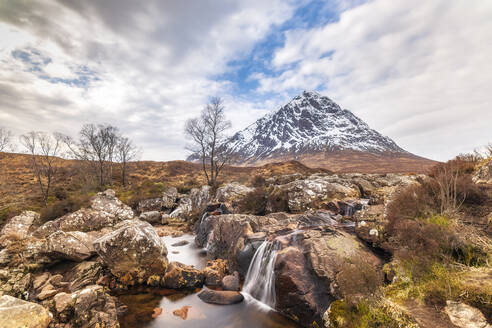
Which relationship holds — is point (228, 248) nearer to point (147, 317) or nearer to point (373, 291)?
point (147, 317)

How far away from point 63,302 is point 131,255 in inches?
121

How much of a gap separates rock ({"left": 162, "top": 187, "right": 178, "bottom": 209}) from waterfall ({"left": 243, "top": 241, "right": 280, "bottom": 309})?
2106 centimetres

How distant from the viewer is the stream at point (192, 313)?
22.1 feet

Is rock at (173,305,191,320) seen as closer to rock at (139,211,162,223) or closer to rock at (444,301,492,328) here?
rock at (444,301,492,328)

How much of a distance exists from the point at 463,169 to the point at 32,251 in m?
19.6

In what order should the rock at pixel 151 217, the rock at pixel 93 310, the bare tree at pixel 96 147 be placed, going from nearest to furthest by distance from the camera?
the rock at pixel 93 310, the rock at pixel 151 217, the bare tree at pixel 96 147

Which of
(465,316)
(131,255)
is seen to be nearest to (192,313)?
(131,255)

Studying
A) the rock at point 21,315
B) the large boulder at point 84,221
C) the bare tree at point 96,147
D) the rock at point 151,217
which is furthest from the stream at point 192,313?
the bare tree at point 96,147

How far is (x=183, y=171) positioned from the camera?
2215 inches

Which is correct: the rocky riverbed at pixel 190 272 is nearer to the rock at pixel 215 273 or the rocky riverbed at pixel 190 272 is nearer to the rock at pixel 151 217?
the rock at pixel 215 273

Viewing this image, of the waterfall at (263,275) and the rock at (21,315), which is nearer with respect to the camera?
the rock at (21,315)

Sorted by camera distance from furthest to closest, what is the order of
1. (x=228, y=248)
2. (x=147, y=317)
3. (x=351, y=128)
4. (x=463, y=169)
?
(x=351, y=128)
(x=228, y=248)
(x=463, y=169)
(x=147, y=317)

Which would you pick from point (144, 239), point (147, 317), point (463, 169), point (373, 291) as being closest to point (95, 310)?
point (147, 317)

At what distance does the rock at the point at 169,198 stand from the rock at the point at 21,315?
2224 cm
